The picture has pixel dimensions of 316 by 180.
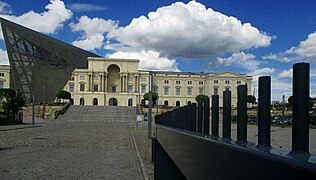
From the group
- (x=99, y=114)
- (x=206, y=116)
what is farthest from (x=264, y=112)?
(x=99, y=114)

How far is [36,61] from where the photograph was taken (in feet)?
317

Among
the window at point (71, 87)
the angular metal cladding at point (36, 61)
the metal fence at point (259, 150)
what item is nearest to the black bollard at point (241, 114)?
the metal fence at point (259, 150)

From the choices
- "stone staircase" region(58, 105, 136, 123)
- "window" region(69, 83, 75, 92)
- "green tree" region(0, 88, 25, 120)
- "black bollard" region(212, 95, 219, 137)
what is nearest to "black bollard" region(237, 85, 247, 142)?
"black bollard" region(212, 95, 219, 137)

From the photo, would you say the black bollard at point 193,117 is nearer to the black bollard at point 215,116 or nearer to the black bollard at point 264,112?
the black bollard at point 215,116

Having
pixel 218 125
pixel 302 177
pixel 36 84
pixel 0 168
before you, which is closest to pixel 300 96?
pixel 302 177

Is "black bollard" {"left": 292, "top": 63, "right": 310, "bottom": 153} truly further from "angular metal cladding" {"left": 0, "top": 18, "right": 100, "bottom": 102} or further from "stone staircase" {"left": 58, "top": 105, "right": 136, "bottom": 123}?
"angular metal cladding" {"left": 0, "top": 18, "right": 100, "bottom": 102}

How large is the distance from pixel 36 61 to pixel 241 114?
99.5 meters

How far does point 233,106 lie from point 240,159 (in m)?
0.79

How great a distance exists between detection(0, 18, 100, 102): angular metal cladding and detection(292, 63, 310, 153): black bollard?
92.8 meters

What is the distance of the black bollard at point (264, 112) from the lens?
1651 millimetres

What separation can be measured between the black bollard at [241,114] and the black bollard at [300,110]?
0.55 m

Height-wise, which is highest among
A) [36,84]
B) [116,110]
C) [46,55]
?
[46,55]

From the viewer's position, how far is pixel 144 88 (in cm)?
11462

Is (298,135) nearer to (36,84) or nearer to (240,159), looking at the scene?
(240,159)
